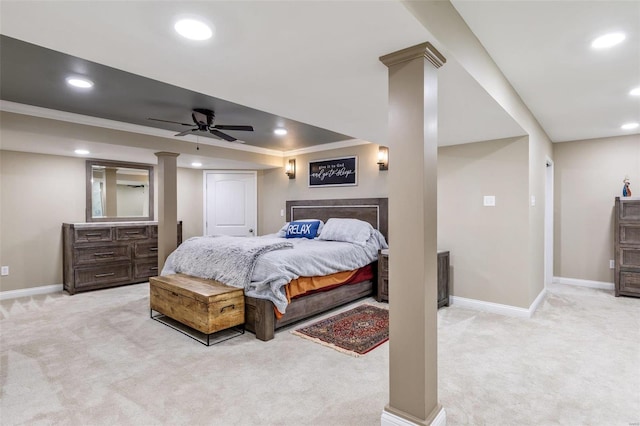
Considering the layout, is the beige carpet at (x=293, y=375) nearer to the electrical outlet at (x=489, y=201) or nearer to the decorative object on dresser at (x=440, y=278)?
the decorative object on dresser at (x=440, y=278)

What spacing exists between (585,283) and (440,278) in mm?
2825

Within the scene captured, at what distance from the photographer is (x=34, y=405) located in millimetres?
2027

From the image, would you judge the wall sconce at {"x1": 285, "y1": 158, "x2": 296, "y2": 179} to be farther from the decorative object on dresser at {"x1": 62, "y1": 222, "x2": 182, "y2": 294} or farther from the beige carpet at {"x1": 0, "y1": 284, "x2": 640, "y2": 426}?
the beige carpet at {"x1": 0, "y1": 284, "x2": 640, "y2": 426}

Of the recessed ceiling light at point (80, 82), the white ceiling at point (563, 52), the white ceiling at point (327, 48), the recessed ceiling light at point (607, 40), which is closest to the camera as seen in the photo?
the white ceiling at point (327, 48)

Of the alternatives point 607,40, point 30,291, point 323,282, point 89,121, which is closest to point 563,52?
point 607,40

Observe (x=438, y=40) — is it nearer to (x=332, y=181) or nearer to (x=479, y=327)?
(x=479, y=327)

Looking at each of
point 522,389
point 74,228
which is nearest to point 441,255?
point 522,389

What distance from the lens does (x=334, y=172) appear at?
5590mm

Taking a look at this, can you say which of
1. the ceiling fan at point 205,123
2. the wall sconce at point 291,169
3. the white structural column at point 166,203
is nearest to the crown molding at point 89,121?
the white structural column at point 166,203

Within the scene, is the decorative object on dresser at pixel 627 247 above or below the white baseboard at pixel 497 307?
above

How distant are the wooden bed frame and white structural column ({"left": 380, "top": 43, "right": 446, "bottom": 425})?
157 cm

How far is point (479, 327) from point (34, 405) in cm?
357

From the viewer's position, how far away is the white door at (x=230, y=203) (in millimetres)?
6734

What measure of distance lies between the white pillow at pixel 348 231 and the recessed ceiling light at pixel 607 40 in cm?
296
